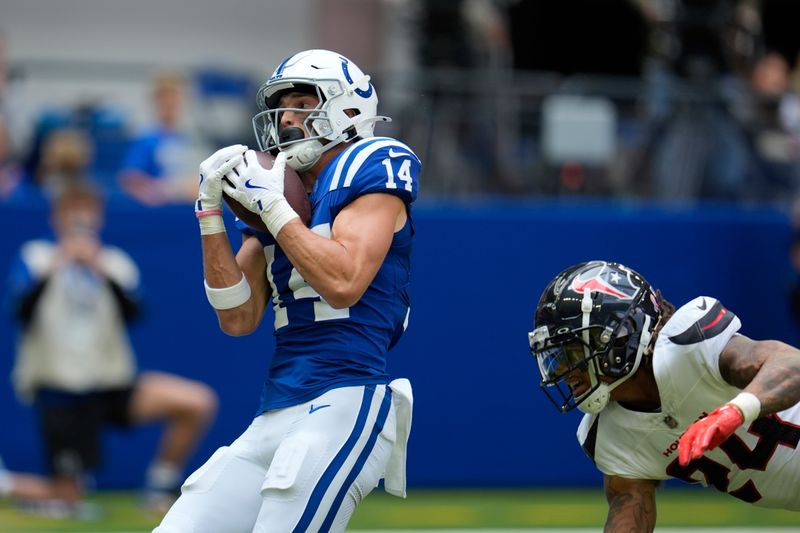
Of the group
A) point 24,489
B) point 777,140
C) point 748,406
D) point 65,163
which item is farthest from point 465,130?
point 748,406

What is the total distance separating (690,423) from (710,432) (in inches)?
22.1

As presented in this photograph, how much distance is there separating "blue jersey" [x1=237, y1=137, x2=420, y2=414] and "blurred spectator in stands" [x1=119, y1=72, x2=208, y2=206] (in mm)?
4292

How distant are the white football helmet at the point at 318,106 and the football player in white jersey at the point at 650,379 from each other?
0.76m

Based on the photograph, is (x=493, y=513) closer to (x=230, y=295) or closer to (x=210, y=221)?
(x=230, y=295)

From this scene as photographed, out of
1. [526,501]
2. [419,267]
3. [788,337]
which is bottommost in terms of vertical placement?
[526,501]

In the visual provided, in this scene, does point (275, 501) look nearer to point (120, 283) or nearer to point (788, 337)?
point (120, 283)

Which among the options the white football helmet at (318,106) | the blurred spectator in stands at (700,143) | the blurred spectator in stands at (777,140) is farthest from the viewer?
the blurred spectator in stands at (777,140)

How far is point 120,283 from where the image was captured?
711cm

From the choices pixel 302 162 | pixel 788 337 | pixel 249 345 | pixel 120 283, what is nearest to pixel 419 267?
pixel 249 345

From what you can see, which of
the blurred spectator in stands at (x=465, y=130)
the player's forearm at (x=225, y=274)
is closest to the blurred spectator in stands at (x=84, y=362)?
the blurred spectator in stands at (x=465, y=130)

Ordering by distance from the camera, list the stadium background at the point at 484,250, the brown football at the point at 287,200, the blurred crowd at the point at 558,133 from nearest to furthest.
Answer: the brown football at the point at 287,200 → the stadium background at the point at 484,250 → the blurred crowd at the point at 558,133

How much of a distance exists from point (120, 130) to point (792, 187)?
4301 millimetres

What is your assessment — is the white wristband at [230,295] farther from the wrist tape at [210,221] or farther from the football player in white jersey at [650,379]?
the football player in white jersey at [650,379]

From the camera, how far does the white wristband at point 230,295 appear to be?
382 centimetres
